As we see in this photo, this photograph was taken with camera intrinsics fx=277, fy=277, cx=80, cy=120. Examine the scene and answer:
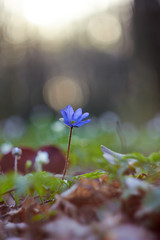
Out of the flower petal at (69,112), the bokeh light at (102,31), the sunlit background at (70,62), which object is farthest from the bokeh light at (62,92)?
the flower petal at (69,112)

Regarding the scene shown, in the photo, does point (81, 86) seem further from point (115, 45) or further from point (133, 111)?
point (133, 111)

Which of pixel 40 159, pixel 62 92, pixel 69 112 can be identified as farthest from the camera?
pixel 62 92

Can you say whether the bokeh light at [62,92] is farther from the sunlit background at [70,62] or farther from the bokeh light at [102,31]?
the bokeh light at [102,31]

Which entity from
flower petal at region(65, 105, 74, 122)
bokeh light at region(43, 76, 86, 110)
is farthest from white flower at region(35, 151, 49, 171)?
bokeh light at region(43, 76, 86, 110)

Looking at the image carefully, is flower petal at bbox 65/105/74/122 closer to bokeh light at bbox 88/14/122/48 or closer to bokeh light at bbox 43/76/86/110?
bokeh light at bbox 88/14/122/48

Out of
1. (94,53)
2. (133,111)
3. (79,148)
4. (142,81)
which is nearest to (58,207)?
(79,148)

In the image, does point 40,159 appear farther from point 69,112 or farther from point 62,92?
point 62,92

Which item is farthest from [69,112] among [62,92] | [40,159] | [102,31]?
[62,92]

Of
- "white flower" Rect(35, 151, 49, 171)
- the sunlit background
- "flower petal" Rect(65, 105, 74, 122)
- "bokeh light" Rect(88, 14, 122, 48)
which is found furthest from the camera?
"bokeh light" Rect(88, 14, 122, 48)
